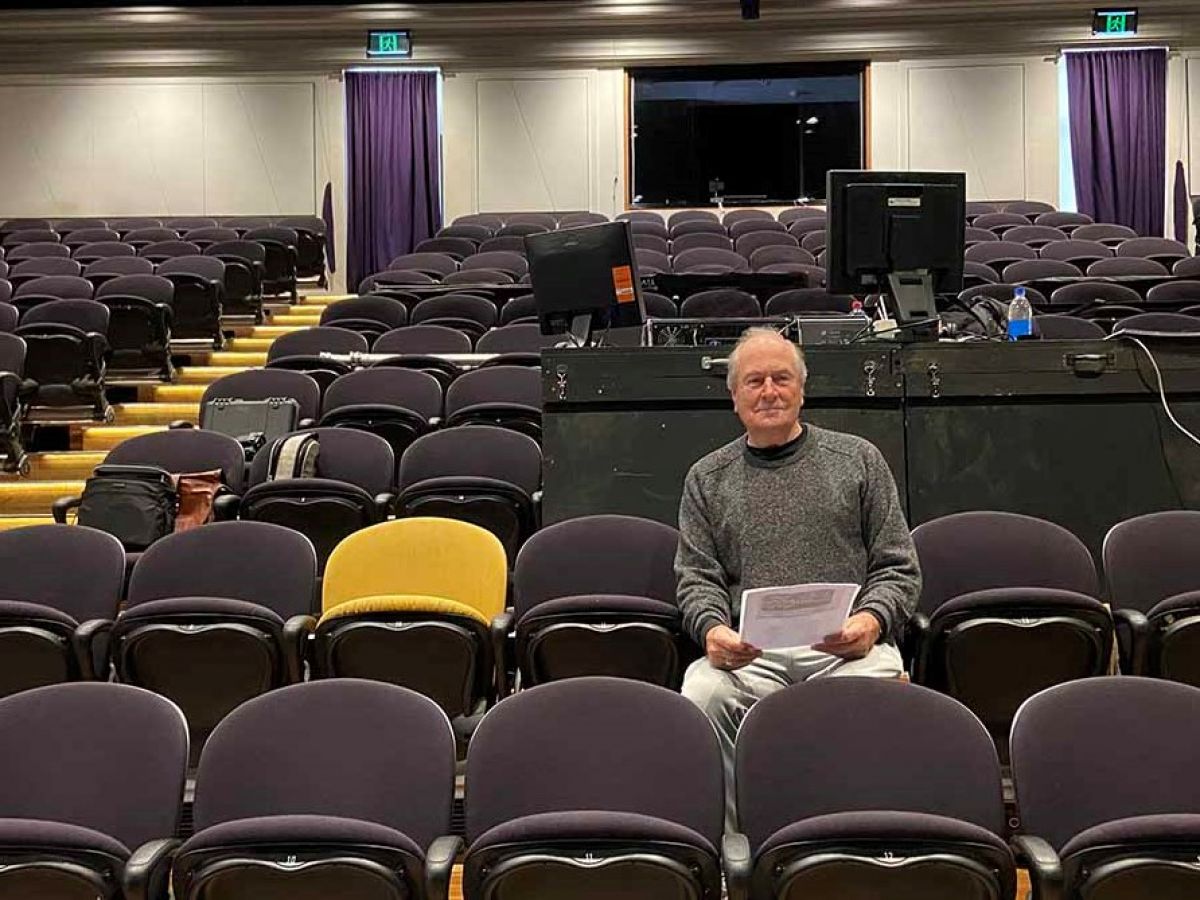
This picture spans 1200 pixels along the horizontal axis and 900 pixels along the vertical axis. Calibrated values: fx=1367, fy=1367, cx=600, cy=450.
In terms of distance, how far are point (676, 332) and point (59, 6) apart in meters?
10.6

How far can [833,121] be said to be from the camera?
13648 mm

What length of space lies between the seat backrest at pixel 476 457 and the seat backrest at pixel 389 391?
3.06 ft

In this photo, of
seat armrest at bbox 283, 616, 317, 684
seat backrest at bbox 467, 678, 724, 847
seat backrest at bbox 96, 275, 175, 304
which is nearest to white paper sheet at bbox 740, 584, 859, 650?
seat backrest at bbox 467, 678, 724, 847

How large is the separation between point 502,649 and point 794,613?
2.93ft

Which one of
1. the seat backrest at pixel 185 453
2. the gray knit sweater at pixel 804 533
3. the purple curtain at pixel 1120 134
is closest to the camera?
the gray knit sweater at pixel 804 533

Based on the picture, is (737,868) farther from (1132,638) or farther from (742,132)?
(742,132)

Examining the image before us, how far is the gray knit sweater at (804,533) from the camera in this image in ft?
11.1

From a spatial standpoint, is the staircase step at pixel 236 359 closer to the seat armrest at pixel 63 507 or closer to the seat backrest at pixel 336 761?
the seat armrest at pixel 63 507

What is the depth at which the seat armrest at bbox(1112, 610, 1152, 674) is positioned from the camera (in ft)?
11.3

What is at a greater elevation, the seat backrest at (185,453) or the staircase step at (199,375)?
the staircase step at (199,375)

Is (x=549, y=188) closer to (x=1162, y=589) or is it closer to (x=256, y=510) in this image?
(x=256, y=510)

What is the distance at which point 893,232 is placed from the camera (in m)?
→ 4.75

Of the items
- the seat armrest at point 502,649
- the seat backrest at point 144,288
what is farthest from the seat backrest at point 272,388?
the seat armrest at point 502,649

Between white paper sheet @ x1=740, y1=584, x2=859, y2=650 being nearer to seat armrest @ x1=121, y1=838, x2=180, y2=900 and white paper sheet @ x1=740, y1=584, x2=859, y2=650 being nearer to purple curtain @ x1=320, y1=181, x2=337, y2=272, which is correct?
seat armrest @ x1=121, y1=838, x2=180, y2=900
